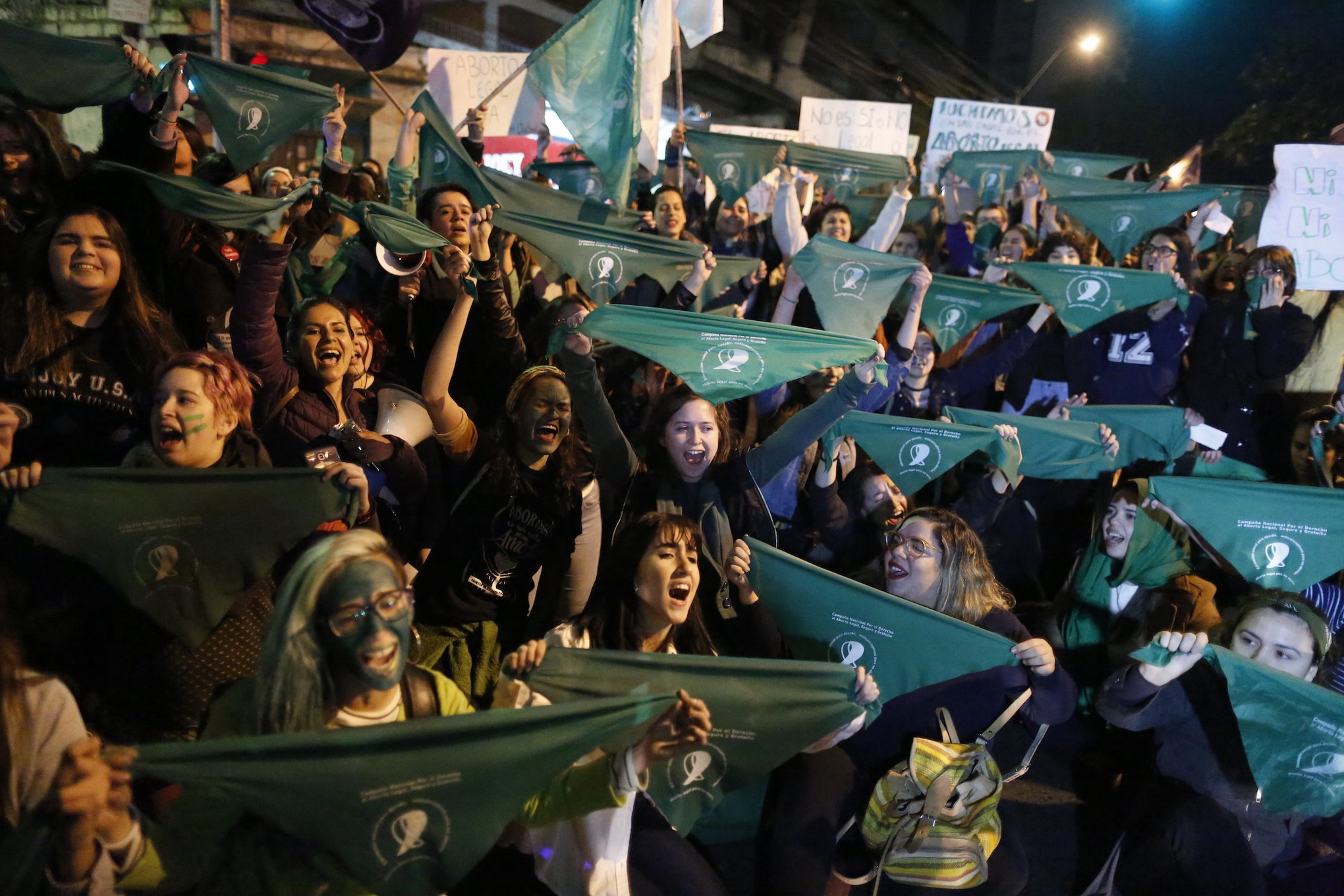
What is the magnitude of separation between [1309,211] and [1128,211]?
1.08 meters

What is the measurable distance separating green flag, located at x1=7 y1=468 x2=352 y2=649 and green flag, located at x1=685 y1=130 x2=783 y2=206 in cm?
522

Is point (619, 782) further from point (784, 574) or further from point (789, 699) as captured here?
point (784, 574)

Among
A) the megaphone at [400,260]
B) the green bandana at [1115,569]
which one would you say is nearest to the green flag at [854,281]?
the green bandana at [1115,569]

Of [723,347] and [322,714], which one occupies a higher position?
[723,347]

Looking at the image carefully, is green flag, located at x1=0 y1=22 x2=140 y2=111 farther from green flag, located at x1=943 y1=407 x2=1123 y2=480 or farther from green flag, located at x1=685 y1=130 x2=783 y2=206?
green flag, located at x1=685 y1=130 x2=783 y2=206

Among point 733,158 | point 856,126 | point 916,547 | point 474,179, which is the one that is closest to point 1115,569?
point 916,547

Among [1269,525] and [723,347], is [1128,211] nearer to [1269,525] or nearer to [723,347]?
[1269,525]

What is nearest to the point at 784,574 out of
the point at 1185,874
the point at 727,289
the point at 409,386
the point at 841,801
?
the point at 841,801

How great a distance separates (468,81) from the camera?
7.46m

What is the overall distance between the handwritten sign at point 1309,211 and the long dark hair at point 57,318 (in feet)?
21.2

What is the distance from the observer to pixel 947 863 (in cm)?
310

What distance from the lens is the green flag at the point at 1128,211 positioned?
6777mm

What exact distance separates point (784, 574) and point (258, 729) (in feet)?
5.49

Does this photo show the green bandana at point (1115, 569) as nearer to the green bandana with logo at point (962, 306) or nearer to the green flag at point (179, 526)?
the green bandana with logo at point (962, 306)
